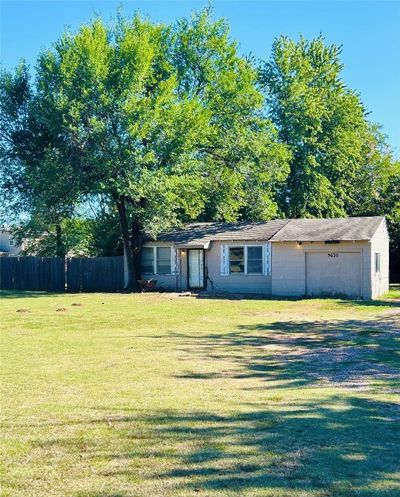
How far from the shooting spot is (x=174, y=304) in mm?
21016

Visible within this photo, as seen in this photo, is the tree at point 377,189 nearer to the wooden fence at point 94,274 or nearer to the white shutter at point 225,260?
the white shutter at point 225,260

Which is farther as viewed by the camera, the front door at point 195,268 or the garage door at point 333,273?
the front door at point 195,268

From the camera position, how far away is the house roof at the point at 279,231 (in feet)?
79.3

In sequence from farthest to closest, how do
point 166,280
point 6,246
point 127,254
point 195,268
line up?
point 6,246 → point 127,254 → point 166,280 → point 195,268

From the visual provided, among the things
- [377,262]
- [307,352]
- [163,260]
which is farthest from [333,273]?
[307,352]

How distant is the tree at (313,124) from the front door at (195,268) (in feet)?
36.2

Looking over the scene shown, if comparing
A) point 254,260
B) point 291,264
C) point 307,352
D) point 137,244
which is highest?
point 137,244

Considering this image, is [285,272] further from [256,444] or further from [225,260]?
[256,444]

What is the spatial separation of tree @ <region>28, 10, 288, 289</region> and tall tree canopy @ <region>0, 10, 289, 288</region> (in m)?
0.06

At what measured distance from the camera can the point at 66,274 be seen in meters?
30.9

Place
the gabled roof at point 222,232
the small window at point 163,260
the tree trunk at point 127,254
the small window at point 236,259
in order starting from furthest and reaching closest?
the small window at point 163,260 < the tree trunk at point 127,254 < the small window at point 236,259 < the gabled roof at point 222,232

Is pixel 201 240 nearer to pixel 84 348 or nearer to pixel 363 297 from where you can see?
pixel 363 297

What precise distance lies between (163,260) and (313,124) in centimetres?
1484

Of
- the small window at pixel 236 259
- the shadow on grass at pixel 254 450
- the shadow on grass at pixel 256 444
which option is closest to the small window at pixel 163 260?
the small window at pixel 236 259
